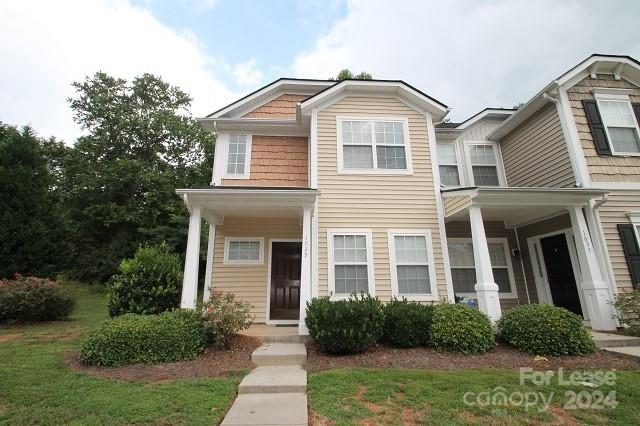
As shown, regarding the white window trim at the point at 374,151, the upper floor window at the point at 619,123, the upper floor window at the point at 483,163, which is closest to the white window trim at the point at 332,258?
the white window trim at the point at 374,151

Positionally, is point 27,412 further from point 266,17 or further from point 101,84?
point 101,84

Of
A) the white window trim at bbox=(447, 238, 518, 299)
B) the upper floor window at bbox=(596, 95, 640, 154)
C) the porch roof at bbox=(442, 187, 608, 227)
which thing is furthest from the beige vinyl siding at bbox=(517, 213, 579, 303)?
the upper floor window at bbox=(596, 95, 640, 154)

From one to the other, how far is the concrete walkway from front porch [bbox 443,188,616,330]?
14.4 ft

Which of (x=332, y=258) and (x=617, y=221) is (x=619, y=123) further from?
(x=332, y=258)

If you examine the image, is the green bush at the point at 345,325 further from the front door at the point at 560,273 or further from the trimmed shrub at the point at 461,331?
the front door at the point at 560,273

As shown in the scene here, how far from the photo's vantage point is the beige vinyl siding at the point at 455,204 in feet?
23.2

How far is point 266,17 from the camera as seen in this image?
10.3 meters

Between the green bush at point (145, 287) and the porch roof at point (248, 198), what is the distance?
152 cm

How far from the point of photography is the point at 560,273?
8219mm

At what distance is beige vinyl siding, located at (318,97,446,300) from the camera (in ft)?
24.7

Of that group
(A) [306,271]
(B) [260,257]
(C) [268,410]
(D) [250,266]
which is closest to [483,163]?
(A) [306,271]

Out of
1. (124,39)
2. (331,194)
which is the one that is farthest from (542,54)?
(124,39)

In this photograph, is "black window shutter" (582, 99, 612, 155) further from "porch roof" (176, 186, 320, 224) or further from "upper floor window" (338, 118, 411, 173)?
"porch roof" (176, 186, 320, 224)

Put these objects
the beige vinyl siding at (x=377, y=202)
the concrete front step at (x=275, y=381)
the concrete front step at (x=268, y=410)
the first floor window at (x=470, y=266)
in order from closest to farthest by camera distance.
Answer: the concrete front step at (x=268, y=410)
the concrete front step at (x=275, y=381)
the beige vinyl siding at (x=377, y=202)
the first floor window at (x=470, y=266)
